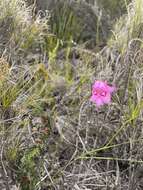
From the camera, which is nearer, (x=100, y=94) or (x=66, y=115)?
(x=100, y=94)

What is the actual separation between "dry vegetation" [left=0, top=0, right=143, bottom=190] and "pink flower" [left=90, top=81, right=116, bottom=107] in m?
0.11

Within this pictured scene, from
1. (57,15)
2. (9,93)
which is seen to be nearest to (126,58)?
(9,93)

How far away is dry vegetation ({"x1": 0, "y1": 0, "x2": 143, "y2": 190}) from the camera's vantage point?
82.0 inches

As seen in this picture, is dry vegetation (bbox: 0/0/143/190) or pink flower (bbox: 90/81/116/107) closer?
dry vegetation (bbox: 0/0/143/190)

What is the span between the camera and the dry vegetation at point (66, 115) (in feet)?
6.83

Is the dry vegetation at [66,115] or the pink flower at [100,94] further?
the pink flower at [100,94]

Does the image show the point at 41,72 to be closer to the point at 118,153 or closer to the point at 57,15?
the point at 118,153

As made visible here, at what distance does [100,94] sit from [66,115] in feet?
1.08

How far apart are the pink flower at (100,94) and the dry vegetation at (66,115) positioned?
11 cm

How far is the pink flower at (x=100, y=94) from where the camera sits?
2197 mm

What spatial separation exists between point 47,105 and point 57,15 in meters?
0.93

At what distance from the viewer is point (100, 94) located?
7.18 ft

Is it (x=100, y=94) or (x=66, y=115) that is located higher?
(x=100, y=94)

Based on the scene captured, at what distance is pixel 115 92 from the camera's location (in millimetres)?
2340
